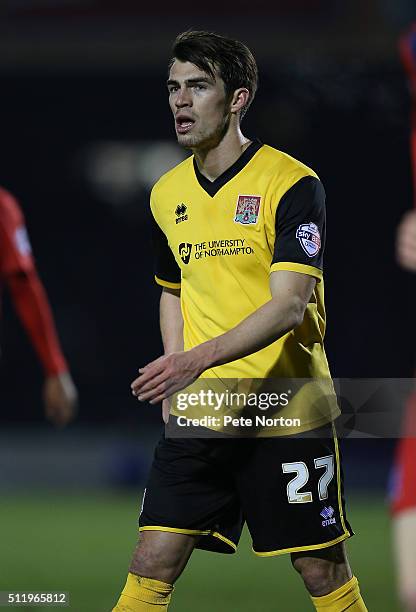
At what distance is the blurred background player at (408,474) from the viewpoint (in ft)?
10.1

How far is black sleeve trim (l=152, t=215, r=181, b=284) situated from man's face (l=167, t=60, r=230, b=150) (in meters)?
0.42

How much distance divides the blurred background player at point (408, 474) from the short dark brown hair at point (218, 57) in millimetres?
1215

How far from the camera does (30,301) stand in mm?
6082

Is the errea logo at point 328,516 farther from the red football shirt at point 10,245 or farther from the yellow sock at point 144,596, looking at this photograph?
the red football shirt at point 10,245

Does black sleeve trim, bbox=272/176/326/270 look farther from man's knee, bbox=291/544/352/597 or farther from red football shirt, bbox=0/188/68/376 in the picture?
red football shirt, bbox=0/188/68/376

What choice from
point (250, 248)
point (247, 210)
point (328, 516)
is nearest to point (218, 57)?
point (247, 210)

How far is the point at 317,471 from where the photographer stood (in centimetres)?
429

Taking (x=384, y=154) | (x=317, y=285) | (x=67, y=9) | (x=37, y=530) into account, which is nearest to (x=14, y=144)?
(x=67, y=9)

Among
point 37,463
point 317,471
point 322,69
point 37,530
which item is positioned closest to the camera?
point 317,471

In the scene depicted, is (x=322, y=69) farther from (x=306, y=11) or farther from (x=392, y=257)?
(x=392, y=257)

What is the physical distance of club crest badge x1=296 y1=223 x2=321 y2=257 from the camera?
411cm

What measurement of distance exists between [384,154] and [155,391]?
11.4m

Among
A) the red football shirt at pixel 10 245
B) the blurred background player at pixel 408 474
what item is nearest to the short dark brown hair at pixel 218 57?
the blurred background player at pixel 408 474

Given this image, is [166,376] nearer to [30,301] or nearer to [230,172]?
[230,172]
